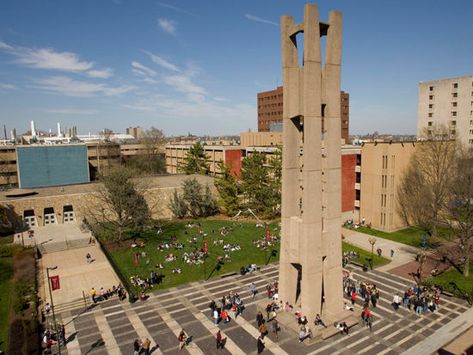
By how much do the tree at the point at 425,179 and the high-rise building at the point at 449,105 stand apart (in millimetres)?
25235

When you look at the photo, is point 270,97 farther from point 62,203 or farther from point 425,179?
point 62,203

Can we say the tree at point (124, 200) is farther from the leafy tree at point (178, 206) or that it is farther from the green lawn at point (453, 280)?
the green lawn at point (453, 280)

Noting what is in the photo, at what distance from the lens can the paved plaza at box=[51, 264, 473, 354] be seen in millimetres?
22281

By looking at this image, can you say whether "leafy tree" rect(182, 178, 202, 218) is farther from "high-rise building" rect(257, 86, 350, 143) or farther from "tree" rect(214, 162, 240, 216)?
"high-rise building" rect(257, 86, 350, 143)

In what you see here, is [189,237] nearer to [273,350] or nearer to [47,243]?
[47,243]

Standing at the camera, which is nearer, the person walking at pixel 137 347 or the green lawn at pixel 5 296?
the person walking at pixel 137 347

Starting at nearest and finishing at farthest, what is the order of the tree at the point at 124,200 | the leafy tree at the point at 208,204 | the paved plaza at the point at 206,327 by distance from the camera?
the paved plaza at the point at 206,327 → the tree at the point at 124,200 → the leafy tree at the point at 208,204

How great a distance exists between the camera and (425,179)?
49156mm

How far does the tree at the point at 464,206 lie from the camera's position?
35.2m

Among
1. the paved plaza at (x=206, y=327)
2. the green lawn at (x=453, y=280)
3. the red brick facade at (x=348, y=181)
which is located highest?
the red brick facade at (x=348, y=181)

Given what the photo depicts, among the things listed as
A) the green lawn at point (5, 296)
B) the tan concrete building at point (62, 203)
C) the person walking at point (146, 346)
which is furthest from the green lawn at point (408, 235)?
the green lawn at point (5, 296)

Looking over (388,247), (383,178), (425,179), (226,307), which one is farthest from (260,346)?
(425,179)

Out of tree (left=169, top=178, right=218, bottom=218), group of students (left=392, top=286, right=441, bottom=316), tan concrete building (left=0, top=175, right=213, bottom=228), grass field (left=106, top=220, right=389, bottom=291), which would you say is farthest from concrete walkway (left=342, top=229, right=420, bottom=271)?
tan concrete building (left=0, top=175, right=213, bottom=228)

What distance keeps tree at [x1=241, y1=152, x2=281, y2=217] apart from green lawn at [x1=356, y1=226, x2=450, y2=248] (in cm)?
1271
